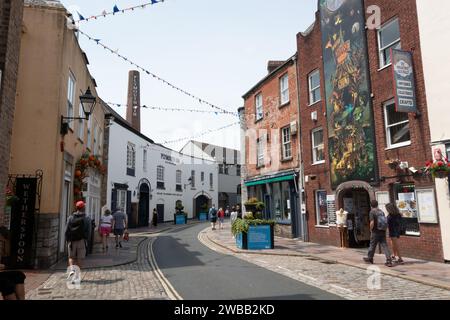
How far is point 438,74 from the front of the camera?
34.4 ft

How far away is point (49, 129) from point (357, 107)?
1083 cm

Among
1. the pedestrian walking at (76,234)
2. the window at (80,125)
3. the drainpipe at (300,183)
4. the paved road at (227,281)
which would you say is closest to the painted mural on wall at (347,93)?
the drainpipe at (300,183)

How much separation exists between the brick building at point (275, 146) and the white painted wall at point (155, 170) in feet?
30.5

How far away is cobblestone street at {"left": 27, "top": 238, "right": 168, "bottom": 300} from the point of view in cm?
673

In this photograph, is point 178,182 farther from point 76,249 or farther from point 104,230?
point 76,249

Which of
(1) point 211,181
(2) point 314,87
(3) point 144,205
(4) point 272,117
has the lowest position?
(3) point 144,205

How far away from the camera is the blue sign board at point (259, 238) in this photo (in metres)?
13.9

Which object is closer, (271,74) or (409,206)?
(409,206)

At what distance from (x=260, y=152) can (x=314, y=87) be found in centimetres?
612

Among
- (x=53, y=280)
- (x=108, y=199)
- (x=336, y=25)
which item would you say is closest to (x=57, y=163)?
(x=53, y=280)

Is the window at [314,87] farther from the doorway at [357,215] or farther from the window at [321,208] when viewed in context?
the doorway at [357,215]

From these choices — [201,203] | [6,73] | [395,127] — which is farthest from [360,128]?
[201,203]

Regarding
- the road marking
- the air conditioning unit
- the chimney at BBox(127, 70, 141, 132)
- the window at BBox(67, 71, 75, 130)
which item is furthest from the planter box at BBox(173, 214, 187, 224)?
the window at BBox(67, 71, 75, 130)

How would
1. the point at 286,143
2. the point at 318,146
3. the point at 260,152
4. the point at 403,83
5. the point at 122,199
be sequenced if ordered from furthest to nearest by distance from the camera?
the point at 122,199 < the point at 260,152 < the point at 286,143 < the point at 318,146 < the point at 403,83
